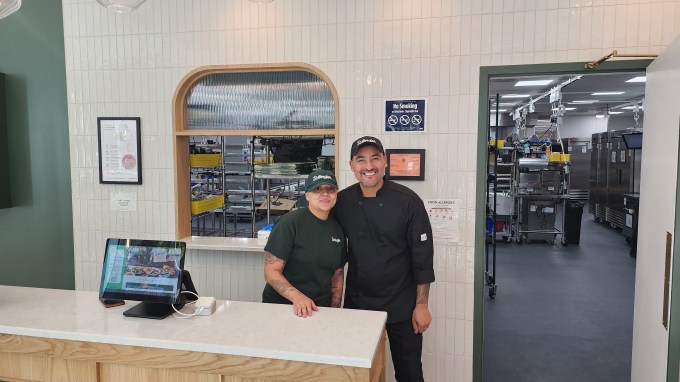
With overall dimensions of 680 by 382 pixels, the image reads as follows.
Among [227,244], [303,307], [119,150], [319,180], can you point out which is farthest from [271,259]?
[119,150]

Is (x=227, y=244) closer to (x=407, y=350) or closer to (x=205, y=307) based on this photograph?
(x=205, y=307)

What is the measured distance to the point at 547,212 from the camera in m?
8.66

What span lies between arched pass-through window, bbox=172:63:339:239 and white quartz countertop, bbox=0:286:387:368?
1524 millimetres

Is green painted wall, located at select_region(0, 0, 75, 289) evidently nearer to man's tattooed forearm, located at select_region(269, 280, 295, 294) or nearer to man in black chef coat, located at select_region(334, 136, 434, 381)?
man's tattooed forearm, located at select_region(269, 280, 295, 294)

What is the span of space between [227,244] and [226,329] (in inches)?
62.6

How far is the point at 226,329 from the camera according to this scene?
6.41 ft

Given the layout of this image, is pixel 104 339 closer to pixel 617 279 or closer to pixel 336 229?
pixel 336 229

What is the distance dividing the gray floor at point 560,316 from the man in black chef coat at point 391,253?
138 cm

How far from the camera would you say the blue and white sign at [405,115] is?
125 inches

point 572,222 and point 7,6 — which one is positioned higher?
point 7,6

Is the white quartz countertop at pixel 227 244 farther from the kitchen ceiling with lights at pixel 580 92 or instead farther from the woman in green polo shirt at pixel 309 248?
the kitchen ceiling with lights at pixel 580 92

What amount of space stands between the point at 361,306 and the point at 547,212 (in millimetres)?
7152

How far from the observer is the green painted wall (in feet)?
12.3

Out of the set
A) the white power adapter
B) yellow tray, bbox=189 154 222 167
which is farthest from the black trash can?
the white power adapter
